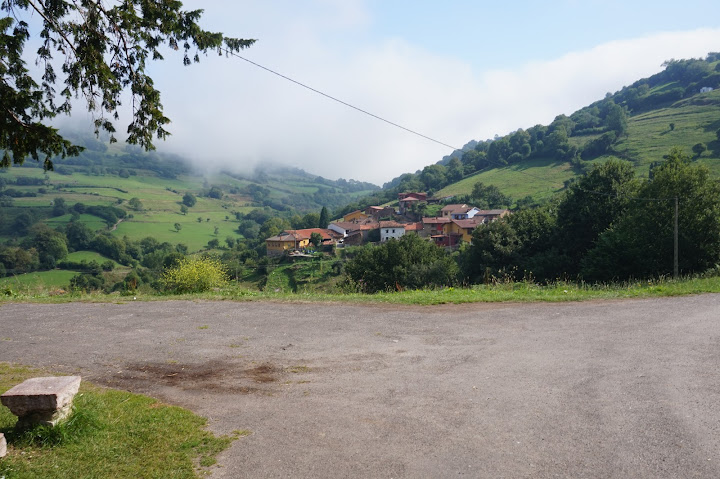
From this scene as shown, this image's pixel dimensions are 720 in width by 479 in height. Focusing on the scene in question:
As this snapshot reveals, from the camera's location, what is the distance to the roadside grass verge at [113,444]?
4.53 m

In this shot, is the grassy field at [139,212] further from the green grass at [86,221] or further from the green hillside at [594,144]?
the green hillside at [594,144]

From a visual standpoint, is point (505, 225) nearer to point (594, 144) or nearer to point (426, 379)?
point (426, 379)

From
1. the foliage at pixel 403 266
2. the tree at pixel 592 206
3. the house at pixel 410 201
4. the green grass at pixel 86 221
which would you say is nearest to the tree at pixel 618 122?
the house at pixel 410 201

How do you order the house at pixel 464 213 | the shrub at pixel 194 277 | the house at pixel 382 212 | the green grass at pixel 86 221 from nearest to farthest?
the shrub at pixel 194 277
the house at pixel 464 213
the green grass at pixel 86 221
the house at pixel 382 212

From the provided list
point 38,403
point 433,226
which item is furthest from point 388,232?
point 38,403

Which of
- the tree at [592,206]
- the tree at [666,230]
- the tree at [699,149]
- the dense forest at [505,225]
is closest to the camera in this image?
the tree at [666,230]

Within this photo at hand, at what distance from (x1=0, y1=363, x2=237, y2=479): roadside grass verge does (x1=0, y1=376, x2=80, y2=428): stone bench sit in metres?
0.11

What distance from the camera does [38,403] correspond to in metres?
4.97

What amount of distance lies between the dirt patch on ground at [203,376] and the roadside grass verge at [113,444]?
97cm

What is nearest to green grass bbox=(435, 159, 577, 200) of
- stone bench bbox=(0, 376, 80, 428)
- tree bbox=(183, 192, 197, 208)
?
stone bench bbox=(0, 376, 80, 428)

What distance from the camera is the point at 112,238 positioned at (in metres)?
106

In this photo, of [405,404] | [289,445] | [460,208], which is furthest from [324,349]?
[460,208]

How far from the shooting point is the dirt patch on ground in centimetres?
686

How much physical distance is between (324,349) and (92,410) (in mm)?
3923
